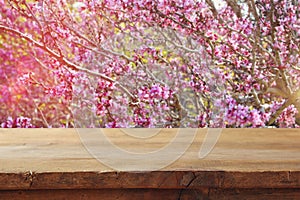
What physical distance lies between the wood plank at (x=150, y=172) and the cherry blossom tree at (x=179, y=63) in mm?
1198

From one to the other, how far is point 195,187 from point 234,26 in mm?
1763

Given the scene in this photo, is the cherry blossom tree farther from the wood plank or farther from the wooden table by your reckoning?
the wooden table

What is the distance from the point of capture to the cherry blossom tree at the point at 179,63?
225cm

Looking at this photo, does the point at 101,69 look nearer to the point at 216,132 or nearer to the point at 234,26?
the point at 234,26

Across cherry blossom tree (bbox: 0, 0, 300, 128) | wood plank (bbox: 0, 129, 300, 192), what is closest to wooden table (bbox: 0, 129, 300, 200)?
wood plank (bbox: 0, 129, 300, 192)

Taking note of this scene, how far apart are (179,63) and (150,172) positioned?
1.81m

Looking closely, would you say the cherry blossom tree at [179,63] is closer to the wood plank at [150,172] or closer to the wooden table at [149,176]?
the wood plank at [150,172]

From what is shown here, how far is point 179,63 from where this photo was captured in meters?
2.52

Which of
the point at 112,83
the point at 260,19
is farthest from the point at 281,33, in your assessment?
the point at 112,83

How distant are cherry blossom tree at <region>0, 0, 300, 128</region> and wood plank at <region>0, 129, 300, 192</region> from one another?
1.20 metres

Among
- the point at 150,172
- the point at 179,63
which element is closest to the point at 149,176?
the point at 150,172

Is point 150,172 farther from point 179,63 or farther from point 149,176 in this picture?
point 179,63

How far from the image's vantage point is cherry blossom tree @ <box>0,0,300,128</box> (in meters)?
2.25

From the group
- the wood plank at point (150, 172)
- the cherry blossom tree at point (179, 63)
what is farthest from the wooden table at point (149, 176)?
the cherry blossom tree at point (179, 63)
